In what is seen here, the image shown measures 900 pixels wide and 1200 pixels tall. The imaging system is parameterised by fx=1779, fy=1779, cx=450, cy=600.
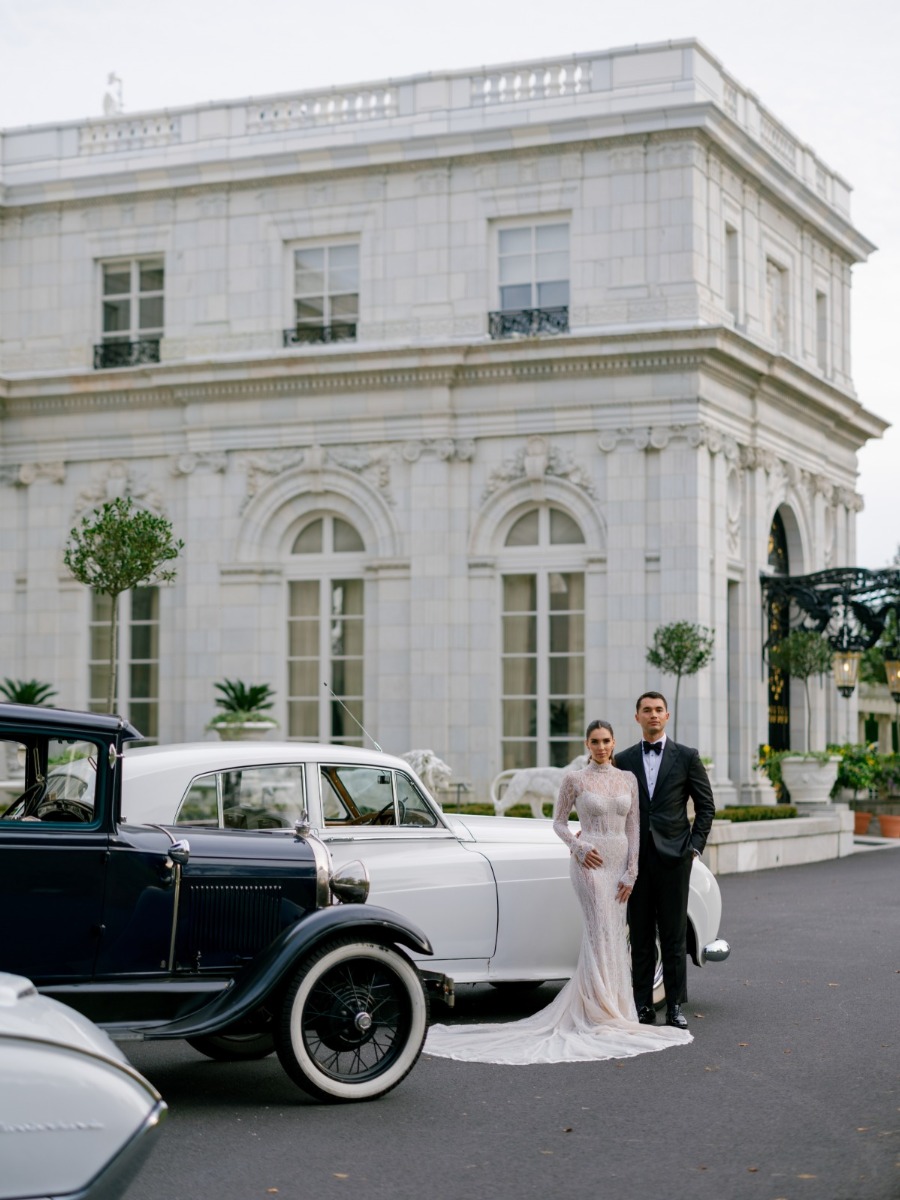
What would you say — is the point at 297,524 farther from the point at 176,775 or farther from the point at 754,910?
the point at 176,775

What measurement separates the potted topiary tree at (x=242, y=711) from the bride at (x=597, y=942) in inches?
615

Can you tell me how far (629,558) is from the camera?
27562mm

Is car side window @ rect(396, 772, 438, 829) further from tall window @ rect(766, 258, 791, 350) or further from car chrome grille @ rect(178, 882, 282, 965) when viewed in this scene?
tall window @ rect(766, 258, 791, 350)

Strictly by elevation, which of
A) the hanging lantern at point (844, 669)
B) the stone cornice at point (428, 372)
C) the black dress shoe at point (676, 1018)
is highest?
the stone cornice at point (428, 372)

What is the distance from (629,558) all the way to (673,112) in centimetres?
692

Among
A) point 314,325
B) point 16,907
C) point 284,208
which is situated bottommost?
point 16,907

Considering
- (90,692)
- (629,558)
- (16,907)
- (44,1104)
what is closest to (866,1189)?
(44,1104)

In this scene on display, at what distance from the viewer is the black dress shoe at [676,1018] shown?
10.5 metres

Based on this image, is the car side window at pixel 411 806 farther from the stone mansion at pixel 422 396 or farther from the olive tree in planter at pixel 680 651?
the stone mansion at pixel 422 396

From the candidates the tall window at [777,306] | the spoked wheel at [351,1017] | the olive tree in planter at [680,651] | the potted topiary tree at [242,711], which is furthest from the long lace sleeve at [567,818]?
the tall window at [777,306]

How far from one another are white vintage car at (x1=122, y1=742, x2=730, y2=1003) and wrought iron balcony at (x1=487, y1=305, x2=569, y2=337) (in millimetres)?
18245

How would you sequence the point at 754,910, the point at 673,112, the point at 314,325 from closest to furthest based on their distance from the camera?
the point at 754,910, the point at 673,112, the point at 314,325

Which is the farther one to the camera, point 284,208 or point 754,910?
point 284,208

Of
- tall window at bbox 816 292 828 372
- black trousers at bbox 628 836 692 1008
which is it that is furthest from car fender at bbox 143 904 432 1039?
tall window at bbox 816 292 828 372
